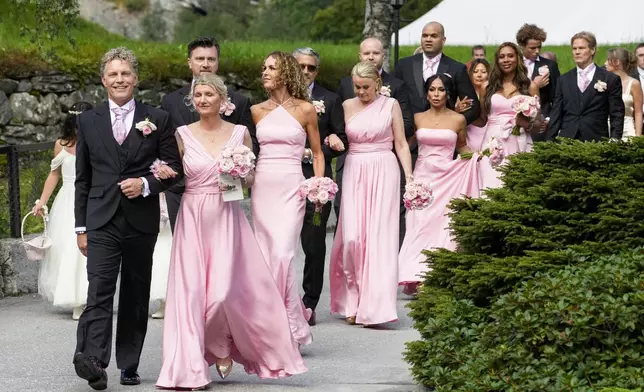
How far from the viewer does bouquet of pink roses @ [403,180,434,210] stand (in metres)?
11.8

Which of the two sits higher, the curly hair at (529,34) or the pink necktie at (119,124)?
the curly hair at (529,34)

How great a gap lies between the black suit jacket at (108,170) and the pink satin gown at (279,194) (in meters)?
1.53

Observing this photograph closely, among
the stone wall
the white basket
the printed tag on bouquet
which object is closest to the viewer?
the printed tag on bouquet

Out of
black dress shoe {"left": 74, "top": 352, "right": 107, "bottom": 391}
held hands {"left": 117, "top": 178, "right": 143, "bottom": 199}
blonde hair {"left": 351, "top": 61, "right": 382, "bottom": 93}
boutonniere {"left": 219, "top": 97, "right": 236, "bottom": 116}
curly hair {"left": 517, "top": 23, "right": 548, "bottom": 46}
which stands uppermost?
curly hair {"left": 517, "top": 23, "right": 548, "bottom": 46}

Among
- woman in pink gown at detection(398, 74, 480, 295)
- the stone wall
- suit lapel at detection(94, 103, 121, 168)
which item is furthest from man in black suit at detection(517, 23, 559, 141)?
the stone wall

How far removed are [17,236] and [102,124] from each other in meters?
Result: 5.00

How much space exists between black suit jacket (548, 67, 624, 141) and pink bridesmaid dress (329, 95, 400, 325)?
3.01 metres

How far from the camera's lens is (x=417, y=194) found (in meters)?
11.8

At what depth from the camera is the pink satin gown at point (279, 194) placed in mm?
10312

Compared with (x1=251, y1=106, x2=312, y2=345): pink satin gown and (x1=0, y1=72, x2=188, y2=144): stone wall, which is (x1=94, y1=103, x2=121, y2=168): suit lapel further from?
(x1=0, y1=72, x2=188, y2=144): stone wall

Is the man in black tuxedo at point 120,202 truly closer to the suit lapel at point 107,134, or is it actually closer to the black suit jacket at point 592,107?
the suit lapel at point 107,134

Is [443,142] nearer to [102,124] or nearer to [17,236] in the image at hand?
[17,236]

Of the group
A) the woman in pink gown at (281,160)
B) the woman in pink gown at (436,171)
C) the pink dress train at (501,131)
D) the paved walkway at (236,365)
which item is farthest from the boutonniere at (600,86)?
the woman in pink gown at (281,160)

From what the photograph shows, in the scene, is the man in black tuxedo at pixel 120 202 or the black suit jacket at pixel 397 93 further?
the black suit jacket at pixel 397 93
